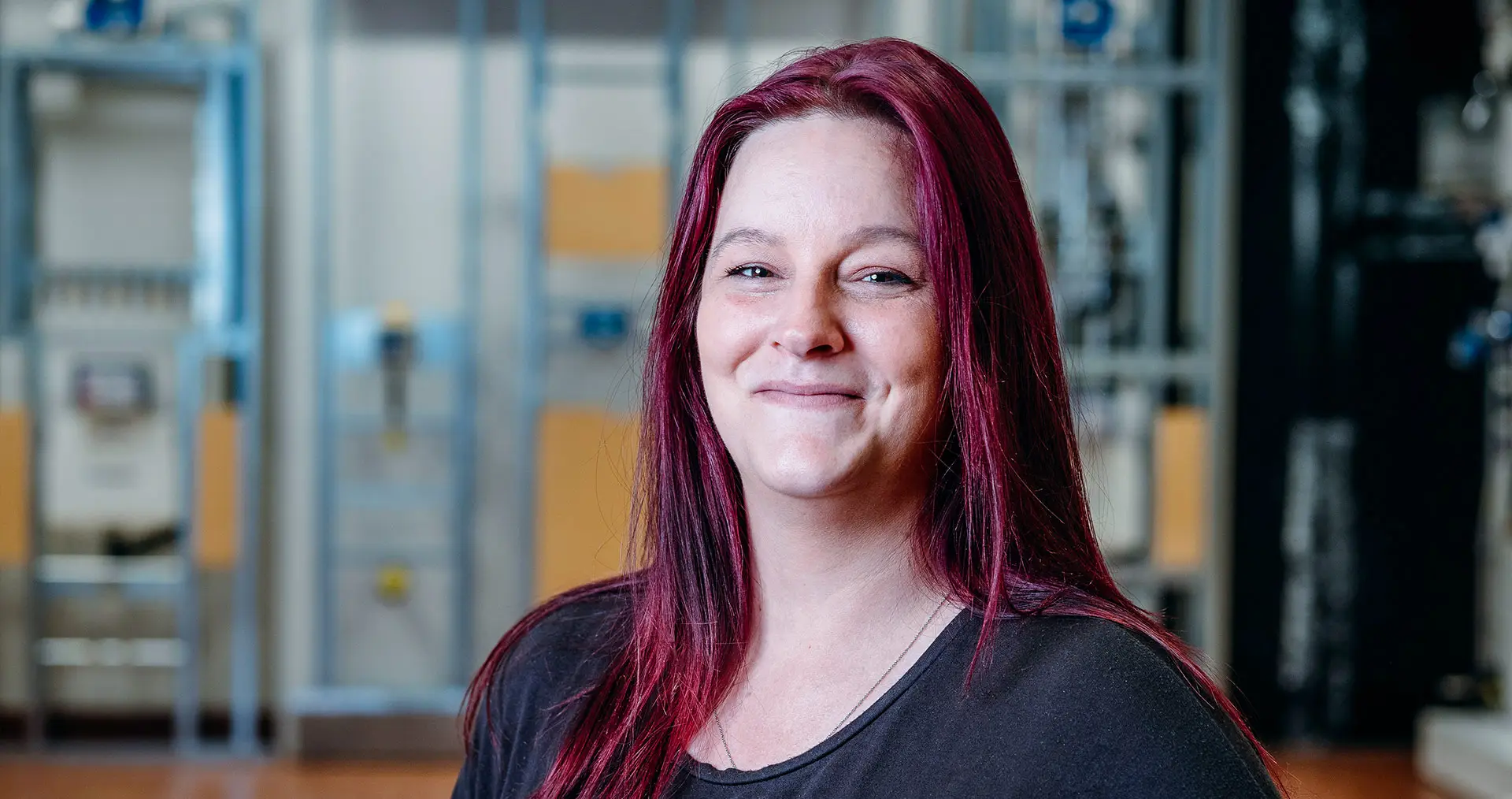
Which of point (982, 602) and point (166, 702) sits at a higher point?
point (982, 602)

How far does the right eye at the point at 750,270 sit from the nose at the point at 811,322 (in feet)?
0.15

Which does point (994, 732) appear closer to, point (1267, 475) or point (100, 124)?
point (1267, 475)

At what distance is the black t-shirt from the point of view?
38.0 inches

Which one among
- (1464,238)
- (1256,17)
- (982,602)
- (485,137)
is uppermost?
(1256,17)

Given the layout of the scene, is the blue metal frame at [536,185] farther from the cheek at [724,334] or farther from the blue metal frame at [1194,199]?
the cheek at [724,334]

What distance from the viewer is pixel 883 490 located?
3.79ft

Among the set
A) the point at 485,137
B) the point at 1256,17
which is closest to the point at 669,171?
the point at 485,137

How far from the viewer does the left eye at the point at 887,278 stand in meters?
1.10

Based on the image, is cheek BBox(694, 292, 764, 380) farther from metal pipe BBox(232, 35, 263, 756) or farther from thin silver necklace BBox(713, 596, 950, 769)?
metal pipe BBox(232, 35, 263, 756)

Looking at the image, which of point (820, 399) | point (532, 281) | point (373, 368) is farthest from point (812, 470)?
point (373, 368)

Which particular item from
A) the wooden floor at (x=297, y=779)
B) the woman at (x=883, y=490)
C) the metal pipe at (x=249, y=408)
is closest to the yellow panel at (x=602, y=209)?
the metal pipe at (x=249, y=408)

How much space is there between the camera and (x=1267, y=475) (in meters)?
4.39

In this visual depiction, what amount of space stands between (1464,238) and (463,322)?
9.88 ft

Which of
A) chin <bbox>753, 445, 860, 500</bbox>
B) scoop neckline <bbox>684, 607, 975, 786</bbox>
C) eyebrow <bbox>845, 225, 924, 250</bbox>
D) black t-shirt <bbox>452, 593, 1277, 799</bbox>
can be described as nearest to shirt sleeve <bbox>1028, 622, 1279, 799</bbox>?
black t-shirt <bbox>452, 593, 1277, 799</bbox>
